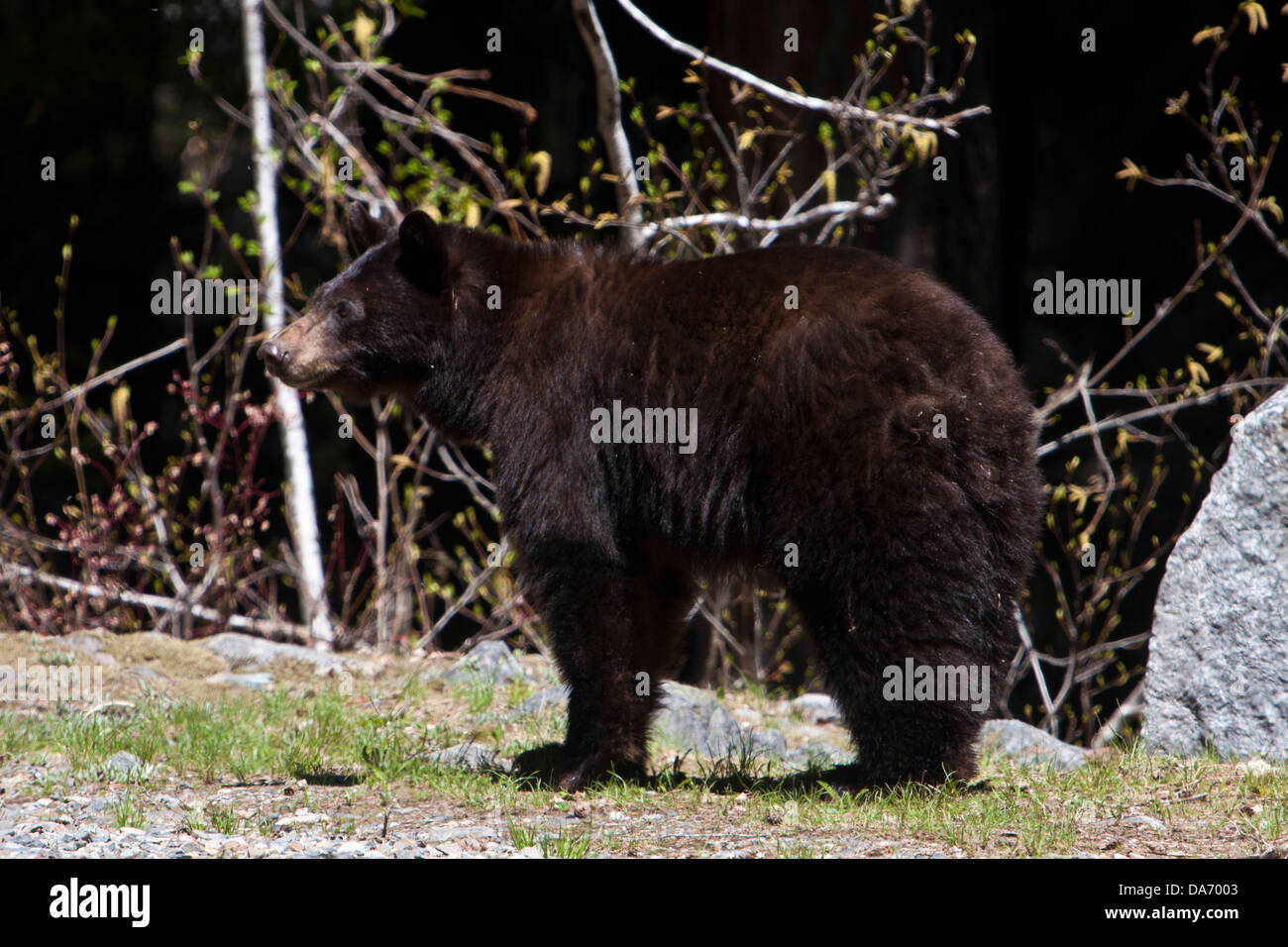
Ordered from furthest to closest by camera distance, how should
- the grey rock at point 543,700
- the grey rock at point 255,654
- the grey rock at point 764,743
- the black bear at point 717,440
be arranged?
1. the grey rock at point 255,654
2. the grey rock at point 543,700
3. the grey rock at point 764,743
4. the black bear at point 717,440

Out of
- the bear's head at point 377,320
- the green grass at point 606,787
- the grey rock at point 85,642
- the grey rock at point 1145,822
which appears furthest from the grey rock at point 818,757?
the grey rock at point 85,642

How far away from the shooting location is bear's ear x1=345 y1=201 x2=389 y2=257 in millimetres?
5676

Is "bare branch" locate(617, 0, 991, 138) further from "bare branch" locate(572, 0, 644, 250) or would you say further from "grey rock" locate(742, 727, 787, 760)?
"grey rock" locate(742, 727, 787, 760)

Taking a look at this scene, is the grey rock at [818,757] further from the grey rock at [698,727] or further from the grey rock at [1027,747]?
the grey rock at [1027,747]

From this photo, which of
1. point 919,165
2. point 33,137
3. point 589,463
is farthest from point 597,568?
point 33,137

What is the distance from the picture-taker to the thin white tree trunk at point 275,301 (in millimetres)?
7699

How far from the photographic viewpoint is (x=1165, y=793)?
15.8ft

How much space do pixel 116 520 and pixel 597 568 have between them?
4.16 meters

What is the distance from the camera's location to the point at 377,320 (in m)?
5.41

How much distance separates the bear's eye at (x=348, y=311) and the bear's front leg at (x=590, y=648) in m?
1.25

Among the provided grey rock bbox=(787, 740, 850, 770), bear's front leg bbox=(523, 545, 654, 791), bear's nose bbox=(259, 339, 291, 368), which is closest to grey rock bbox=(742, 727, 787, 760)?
grey rock bbox=(787, 740, 850, 770)

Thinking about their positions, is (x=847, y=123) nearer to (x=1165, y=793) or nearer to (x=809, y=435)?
(x=809, y=435)

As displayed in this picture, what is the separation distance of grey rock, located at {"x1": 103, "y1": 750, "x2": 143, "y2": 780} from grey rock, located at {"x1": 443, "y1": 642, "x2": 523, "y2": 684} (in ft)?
6.64

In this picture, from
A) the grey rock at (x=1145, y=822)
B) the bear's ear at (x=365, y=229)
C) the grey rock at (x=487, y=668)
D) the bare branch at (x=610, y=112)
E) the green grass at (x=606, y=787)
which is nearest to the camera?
the green grass at (x=606, y=787)
